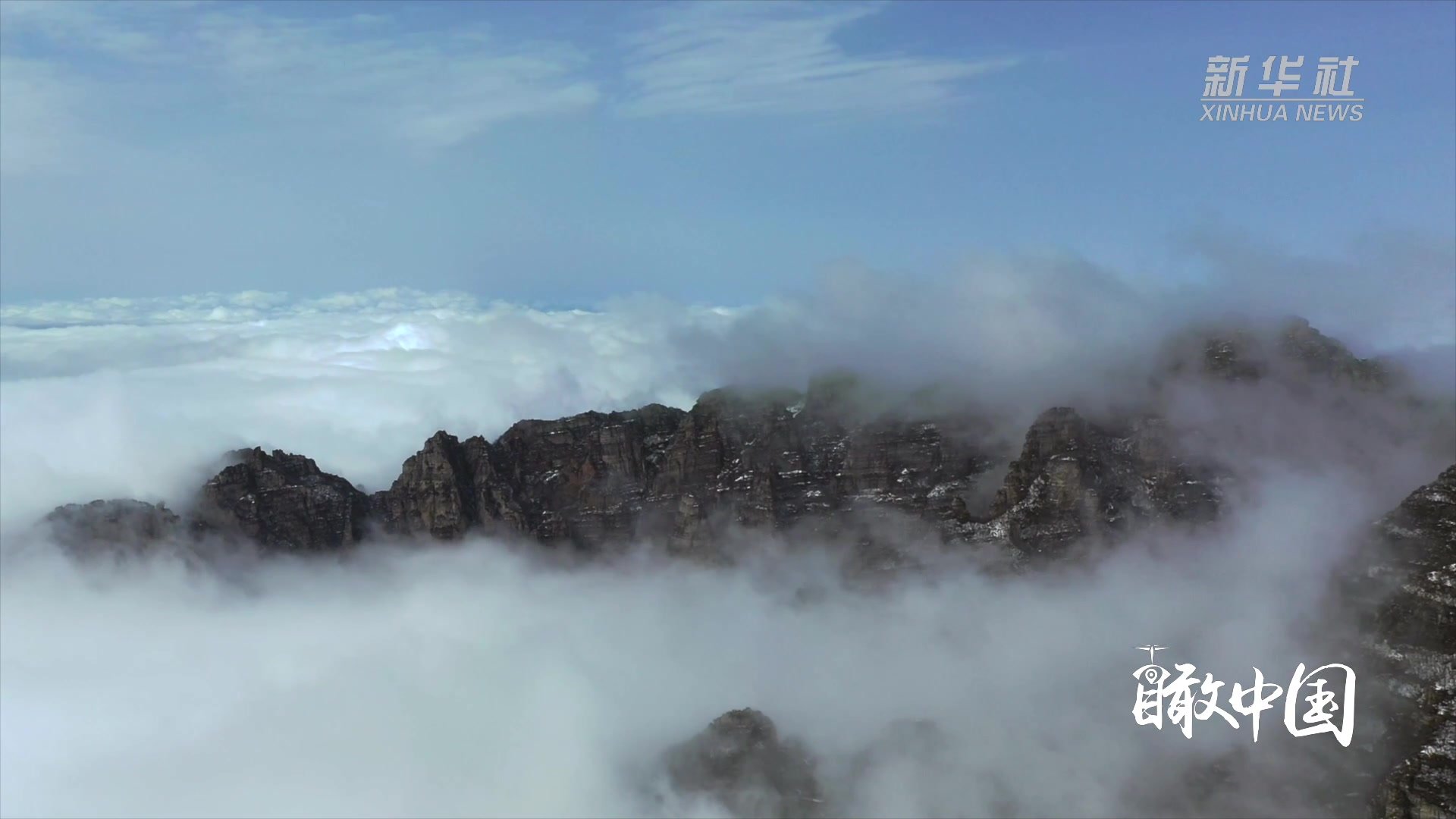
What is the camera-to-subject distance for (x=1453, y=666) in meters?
200

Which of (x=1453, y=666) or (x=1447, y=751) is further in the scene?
(x=1453, y=666)

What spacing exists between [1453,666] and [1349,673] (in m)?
15.3

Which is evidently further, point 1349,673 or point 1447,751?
point 1349,673

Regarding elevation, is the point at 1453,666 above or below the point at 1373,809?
above

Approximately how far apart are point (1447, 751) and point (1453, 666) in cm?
2232

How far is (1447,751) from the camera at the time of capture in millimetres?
181375

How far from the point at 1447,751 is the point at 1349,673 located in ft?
63.7

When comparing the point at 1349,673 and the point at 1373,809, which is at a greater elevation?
the point at 1349,673

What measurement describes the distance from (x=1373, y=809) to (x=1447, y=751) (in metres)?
15.2

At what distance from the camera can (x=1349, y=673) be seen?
652 ft

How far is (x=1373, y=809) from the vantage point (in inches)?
7525
